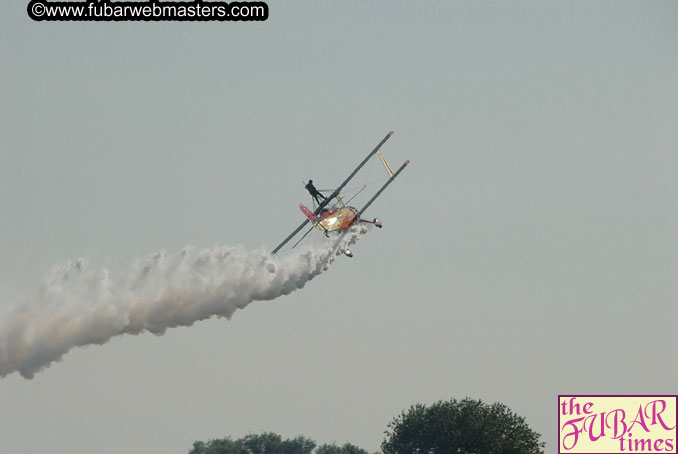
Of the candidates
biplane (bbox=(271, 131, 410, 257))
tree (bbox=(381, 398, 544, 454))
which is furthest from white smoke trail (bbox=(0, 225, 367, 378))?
tree (bbox=(381, 398, 544, 454))

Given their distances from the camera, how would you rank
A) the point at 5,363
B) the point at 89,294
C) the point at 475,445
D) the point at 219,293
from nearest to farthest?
the point at 5,363, the point at 89,294, the point at 219,293, the point at 475,445

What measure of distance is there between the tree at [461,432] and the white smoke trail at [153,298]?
4526 centimetres

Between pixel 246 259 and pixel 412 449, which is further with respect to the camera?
pixel 412 449

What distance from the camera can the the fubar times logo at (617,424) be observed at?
74.8m

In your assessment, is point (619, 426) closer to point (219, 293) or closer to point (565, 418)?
point (565, 418)

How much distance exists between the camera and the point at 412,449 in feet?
478

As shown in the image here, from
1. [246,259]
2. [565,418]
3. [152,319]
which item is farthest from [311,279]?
[565,418]

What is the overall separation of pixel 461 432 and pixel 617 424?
67.2m

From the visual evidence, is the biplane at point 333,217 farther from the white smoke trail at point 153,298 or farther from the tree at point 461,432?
the tree at point 461,432

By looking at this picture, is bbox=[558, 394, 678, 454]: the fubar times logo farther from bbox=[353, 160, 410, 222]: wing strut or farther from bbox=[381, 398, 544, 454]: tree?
bbox=[381, 398, 544, 454]: tree

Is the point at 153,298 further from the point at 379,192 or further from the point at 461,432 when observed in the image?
the point at 461,432

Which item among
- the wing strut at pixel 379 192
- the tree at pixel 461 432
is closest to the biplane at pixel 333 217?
the wing strut at pixel 379 192

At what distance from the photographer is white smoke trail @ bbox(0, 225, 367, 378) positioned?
8544 cm

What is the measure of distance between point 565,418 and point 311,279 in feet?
86.6
